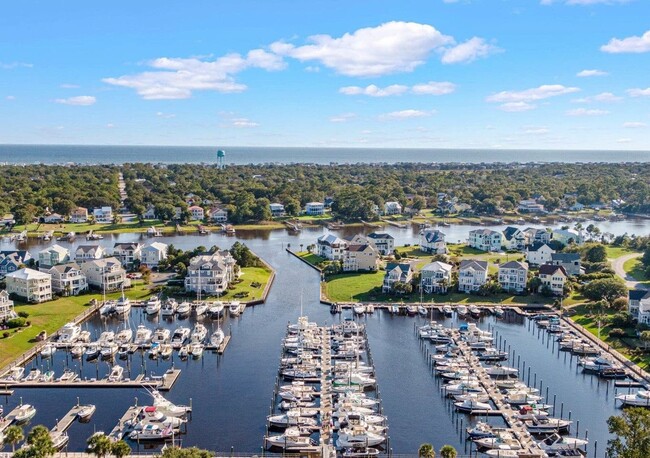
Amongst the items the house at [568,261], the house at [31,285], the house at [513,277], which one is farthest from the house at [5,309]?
the house at [568,261]

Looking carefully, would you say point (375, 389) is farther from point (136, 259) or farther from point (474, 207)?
point (474, 207)

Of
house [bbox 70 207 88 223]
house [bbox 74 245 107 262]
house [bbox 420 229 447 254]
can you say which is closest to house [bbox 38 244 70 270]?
house [bbox 74 245 107 262]

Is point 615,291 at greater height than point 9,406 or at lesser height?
greater

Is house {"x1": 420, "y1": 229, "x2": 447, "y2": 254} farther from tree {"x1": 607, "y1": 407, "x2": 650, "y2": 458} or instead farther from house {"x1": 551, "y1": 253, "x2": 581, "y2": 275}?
tree {"x1": 607, "y1": 407, "x2": 650, "y2": 458}

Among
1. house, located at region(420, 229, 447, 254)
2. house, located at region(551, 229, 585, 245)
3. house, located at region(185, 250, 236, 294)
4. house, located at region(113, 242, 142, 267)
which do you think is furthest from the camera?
house, located at region(551, 229, 585, 245)

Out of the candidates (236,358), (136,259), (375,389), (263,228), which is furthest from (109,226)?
(375,389)
